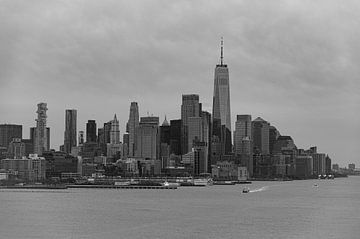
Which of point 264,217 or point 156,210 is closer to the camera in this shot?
point 264,217

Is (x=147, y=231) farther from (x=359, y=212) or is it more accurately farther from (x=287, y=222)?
(x=359, y=212)

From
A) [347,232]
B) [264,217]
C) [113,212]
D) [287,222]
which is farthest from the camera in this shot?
[113,212]

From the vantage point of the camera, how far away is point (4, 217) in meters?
97.2

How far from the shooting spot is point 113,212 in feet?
352

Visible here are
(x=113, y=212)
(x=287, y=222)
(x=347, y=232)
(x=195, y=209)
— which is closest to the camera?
(x=347, y=232)

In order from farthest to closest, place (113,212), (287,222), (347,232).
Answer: (113,212) < (287,222) < (347,232)

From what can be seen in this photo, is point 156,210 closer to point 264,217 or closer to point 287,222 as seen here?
point 264,217

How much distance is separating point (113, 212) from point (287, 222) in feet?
92.9

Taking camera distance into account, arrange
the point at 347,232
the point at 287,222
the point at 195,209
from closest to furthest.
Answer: the point at 347,232 < the point at 287,222 < the point at 195,209

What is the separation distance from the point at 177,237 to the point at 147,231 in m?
6.15

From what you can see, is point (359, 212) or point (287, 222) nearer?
point (287, 222)

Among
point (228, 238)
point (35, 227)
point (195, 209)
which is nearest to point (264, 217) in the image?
point (195, 209)

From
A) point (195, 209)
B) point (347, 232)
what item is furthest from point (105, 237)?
point (195, 209)

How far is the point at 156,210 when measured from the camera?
11294 cm
